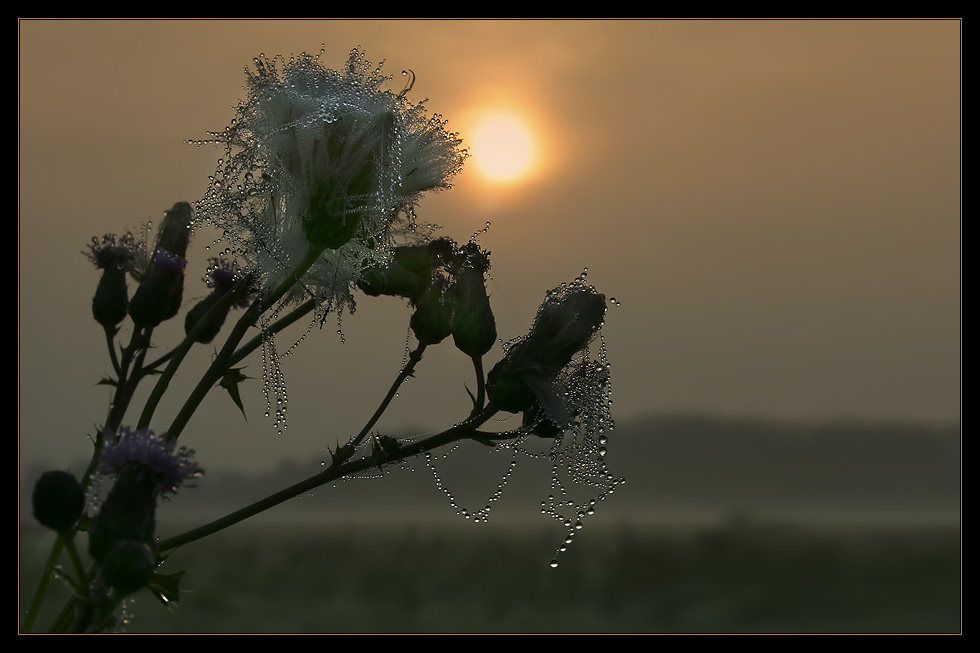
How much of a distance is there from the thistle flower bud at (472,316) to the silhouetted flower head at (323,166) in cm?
19

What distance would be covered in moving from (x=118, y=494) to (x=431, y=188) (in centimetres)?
94

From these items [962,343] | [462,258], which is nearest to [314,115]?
[462,258]

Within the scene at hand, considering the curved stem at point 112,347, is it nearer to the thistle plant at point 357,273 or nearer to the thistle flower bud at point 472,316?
the thistle plant at point 357,273

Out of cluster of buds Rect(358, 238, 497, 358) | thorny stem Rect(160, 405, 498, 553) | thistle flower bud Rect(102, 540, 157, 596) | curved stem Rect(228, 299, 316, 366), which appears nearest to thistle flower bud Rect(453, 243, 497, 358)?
cluster of buds Rect(358, 238, 497, 358)

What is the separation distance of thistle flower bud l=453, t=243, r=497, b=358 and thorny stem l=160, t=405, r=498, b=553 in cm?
15

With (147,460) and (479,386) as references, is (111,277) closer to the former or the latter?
(147,460)

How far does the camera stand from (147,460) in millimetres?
1721

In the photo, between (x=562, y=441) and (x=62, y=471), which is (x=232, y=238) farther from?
(x=562, y=441)

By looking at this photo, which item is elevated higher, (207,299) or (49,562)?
(207,299)

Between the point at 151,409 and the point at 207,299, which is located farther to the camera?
the point at 207,299

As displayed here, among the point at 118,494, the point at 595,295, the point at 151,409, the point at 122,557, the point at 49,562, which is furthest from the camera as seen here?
the point at 595,295

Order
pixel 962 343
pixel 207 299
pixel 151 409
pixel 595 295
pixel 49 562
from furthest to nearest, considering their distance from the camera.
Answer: pixel 962 343
pixel 207 299
pixel 595 295
pixel 151 409
pixel 49 562

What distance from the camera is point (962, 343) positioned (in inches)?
128

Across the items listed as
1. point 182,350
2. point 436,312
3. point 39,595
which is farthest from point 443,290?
point 39,595
